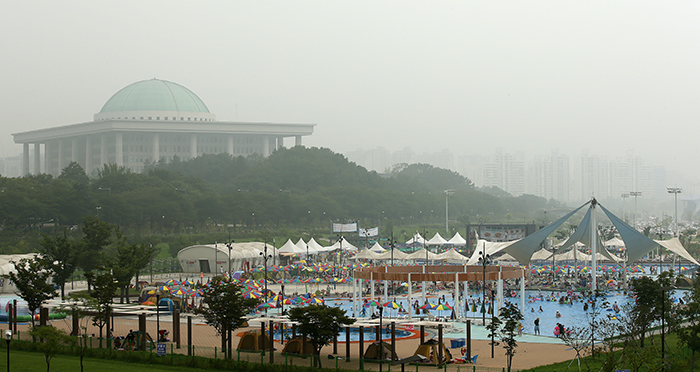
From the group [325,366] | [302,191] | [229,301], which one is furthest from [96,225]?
[302,191]

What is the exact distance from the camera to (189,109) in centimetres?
14912

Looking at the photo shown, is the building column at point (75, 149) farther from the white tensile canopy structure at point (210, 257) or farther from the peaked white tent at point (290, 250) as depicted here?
the white tensile canopy structure at point (210, 257)

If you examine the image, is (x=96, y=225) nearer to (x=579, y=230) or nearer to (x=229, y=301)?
(x=229, y=301)

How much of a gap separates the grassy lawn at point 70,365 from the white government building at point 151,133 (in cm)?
11805

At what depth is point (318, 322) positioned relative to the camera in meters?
24.2

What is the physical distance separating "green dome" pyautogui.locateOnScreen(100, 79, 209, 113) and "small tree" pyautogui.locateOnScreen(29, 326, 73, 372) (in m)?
122

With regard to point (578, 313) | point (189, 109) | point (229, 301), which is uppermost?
point (189, 109)

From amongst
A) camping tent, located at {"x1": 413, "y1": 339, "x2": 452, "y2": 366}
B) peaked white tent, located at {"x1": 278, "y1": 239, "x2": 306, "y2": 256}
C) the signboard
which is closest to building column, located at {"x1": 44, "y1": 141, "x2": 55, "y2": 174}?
peaked white tent, located at {"x1": 278, "y1": 239, "x2": 306, "y2": 256}

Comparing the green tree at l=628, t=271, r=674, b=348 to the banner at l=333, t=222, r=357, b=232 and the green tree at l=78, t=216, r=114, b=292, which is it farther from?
the banner at l=333, t=222, r=357, b=232

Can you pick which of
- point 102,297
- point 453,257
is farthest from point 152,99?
point 102,297

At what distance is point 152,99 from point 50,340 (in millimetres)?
129171

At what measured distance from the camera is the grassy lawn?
22622 mm

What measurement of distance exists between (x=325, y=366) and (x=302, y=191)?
9429cm

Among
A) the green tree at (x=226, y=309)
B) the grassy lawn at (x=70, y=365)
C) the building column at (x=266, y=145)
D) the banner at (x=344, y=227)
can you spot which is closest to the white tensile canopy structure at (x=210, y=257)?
the banner at (x=344, y=227)
